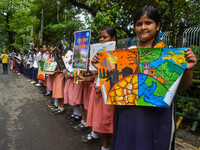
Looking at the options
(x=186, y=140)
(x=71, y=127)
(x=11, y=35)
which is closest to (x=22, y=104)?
(x=71, y=127)

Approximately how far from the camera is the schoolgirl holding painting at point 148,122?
1.40 metres

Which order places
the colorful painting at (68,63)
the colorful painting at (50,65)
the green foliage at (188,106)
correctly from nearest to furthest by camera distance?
the green foliage at (188,106), the colorful painting at (68,63), the colorful painting at (50,65)

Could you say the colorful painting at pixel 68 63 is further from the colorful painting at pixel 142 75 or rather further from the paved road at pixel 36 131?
the colorful painting at pixel 142 75

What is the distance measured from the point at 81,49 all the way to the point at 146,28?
147 centimetres

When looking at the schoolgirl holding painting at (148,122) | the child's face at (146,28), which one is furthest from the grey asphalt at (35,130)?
the child's face at (146,28)

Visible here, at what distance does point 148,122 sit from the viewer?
4.60ft

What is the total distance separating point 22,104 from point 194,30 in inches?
217

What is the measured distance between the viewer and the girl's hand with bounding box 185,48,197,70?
4.32 feet

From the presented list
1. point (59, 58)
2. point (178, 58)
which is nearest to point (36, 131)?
point (59, 58)

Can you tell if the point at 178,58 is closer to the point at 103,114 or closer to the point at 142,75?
the point at 142,75

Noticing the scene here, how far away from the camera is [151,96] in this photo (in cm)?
140

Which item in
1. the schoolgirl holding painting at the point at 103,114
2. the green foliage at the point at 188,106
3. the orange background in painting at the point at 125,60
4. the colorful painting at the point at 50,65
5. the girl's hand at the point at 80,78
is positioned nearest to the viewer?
the orange background in painting at the point at 125,60

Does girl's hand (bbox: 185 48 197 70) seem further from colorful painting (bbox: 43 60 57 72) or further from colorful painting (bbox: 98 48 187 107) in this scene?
colorful painting (bbox: 43 60 57 72)

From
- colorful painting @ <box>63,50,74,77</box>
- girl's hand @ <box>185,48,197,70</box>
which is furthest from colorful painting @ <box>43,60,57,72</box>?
girl's hand @ <box>185,48,197,70</box>
